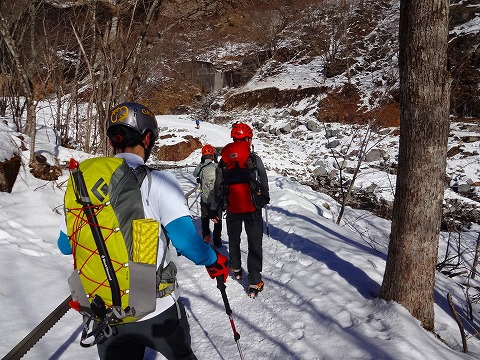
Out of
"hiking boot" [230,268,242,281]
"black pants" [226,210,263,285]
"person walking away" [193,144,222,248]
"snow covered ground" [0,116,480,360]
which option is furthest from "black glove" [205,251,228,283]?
"person walking away" [193,144,222,248]

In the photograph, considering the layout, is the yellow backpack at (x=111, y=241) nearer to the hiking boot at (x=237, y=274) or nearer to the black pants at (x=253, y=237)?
the black pants at (x=253, y=237)

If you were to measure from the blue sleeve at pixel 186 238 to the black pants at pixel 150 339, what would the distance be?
0.35 m

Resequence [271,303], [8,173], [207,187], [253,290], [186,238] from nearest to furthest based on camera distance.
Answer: [186,238], [271,303], [253,290], [8,173], [207,187]

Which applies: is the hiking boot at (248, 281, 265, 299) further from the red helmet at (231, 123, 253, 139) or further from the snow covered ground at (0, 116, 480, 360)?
the red helmet at (231, 123, 253, 139)

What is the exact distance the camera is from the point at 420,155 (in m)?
3.04

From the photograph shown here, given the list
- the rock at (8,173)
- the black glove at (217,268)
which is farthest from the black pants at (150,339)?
the rock at (8,173)

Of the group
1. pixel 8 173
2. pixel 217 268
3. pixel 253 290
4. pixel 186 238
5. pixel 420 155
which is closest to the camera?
pixel 186 238

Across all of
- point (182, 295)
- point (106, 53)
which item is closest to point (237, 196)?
point (182, 295)

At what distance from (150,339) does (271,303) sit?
2.46 meters

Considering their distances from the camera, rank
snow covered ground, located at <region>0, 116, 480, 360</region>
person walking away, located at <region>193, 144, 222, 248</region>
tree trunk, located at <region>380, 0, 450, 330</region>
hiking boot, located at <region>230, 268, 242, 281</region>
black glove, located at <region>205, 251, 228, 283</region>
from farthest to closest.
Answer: person walking away, located at <region>193, 144, 222, 248</region> < hiking boot, located at <region>230, 268, 242, 281</region> < snow covered ground, located at <region>0, 116, 480, 360</region> < tree trunk, located at <region>380, 0, 450, 330</region> < black glove, located at <region>205, 251, 228, 283</region>

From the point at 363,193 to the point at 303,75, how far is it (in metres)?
19.2

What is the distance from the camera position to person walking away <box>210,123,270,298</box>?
4.06 meters

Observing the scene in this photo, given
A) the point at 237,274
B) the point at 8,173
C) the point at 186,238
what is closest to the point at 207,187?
the point at 237,274

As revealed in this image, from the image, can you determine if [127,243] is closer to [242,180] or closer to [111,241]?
[111,241]
